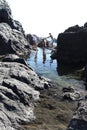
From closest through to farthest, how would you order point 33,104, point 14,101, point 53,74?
1. point 14,101
2. point 33,104
3. point 53,74

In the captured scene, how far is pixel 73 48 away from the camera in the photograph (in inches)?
2003

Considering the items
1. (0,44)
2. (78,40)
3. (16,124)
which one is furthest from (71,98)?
(0,44)

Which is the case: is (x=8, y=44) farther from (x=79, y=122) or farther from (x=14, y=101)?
(x=79, y=122)

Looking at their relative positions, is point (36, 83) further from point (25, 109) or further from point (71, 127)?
point (71, 127)

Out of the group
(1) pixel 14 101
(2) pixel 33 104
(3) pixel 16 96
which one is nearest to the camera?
(1) pixel 14 101

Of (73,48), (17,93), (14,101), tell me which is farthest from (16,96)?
(73,48)

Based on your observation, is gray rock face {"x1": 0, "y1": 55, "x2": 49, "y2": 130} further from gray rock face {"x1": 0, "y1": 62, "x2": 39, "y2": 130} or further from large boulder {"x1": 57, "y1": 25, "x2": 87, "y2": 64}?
large boulder {"x1": 57, "y1": 25, "x2": 87, "y2": 64}

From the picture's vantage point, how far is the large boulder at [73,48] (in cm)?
4956

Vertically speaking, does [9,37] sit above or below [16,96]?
above

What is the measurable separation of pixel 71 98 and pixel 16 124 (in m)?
8.02

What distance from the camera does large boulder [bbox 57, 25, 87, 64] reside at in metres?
49.6

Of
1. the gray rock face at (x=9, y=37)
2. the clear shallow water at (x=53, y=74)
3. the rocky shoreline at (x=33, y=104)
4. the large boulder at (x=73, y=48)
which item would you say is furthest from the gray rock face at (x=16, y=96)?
the gray rock face at (x=9, y=37)

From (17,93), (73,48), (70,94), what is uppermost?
(73,48)

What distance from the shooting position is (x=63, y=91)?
29.6m
